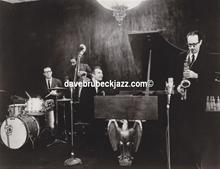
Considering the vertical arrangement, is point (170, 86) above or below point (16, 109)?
above

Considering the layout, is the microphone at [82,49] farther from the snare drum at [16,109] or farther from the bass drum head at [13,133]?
the bass drum head at [13,133]

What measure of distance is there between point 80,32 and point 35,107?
4.07 feet

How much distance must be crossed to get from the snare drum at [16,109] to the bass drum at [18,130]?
0.20 ft

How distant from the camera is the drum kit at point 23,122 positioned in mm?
4305

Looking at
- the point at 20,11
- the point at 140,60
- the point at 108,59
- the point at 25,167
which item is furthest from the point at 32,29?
the point at 25,167

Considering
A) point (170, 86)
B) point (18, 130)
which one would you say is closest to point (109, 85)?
point (170, 86)

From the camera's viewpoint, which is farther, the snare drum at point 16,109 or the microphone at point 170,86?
the snare drum at point 16,109

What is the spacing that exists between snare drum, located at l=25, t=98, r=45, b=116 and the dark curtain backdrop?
0.66ft

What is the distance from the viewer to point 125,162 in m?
4.05

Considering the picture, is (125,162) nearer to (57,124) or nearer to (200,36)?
(57,124)

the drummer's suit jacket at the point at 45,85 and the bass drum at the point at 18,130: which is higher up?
the drummer's suit jacket at the point at 45,85

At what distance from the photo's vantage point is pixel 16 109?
435 centimetres

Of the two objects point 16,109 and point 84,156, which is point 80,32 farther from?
point 84,156

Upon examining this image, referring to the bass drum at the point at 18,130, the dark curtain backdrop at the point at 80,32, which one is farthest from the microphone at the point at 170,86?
the bass drum at the point at 18,130
